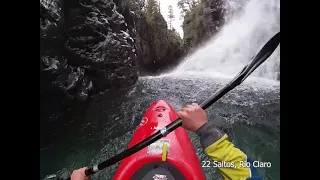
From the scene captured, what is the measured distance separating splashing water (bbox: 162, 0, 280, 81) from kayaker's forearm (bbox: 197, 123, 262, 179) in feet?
0.84

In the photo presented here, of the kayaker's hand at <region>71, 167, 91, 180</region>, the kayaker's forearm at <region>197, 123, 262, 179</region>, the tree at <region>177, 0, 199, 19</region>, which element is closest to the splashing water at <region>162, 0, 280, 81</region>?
the tree at <region>177, 0, 199, 19</region>

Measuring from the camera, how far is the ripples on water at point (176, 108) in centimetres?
172

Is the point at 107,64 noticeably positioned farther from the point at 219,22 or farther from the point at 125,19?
the point at 219,22

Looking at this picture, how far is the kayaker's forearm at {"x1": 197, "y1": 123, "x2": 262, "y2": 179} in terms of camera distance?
169 cm

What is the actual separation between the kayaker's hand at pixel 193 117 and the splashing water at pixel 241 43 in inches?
6.1

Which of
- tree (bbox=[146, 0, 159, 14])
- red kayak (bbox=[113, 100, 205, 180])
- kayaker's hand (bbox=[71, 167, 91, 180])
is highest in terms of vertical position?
tree (bbox=[146, 0, 159, 14])

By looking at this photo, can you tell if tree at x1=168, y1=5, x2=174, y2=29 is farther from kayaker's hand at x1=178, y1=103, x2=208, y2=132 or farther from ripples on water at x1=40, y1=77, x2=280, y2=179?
kayaker's hand at x1=178, y1=103, x2=208, y2=132

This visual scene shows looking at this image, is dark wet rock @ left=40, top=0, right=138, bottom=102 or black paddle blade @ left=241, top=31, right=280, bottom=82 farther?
dark wet rock @ left=40, top=0, right=138, bottom=102

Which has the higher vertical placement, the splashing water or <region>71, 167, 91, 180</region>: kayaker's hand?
the splashing water

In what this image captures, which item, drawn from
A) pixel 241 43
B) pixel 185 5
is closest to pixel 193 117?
pixel 241 43

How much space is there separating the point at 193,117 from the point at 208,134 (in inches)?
3.7

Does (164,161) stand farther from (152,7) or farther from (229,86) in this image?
(152,7)

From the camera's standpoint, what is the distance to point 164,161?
5.55 feet
